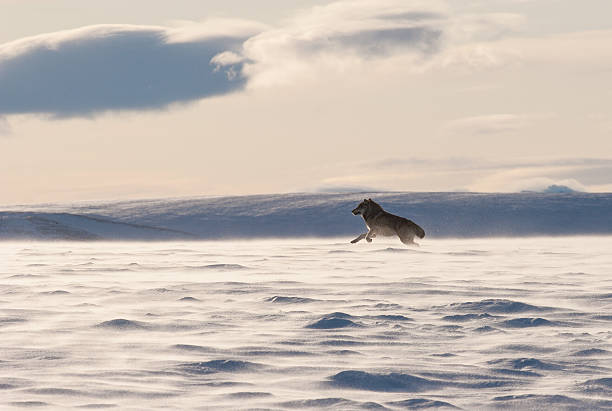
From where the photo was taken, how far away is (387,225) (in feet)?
64.8

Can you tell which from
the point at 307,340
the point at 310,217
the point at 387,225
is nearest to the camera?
the point at 307,340

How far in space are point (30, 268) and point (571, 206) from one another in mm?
34328

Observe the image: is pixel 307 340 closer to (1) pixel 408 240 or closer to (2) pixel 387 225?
(2) pixel 387 225

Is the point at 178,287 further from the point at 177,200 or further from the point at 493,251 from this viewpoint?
the point at 177,200

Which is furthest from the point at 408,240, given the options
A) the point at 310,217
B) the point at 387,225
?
the point at 310,217

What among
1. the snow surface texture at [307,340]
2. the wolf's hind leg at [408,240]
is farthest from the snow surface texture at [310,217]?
the snow surface texture at [307,340]

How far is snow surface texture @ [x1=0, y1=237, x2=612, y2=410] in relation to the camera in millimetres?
4824

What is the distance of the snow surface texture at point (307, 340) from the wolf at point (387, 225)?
22.8 ft

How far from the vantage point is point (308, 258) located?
16.3 meters

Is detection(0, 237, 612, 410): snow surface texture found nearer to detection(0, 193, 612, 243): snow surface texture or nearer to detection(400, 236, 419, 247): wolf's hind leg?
detection(400, 236, 419, 247): wolf's hind leg

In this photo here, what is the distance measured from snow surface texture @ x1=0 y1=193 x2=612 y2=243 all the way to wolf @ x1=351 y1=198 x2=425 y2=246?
1446cm

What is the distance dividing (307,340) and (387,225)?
13.3 m

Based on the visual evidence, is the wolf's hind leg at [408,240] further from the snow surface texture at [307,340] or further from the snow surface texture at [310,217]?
the snow surface texture at [310,217]

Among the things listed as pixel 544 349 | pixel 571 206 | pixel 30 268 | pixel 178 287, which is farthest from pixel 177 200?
pixel 544 349
